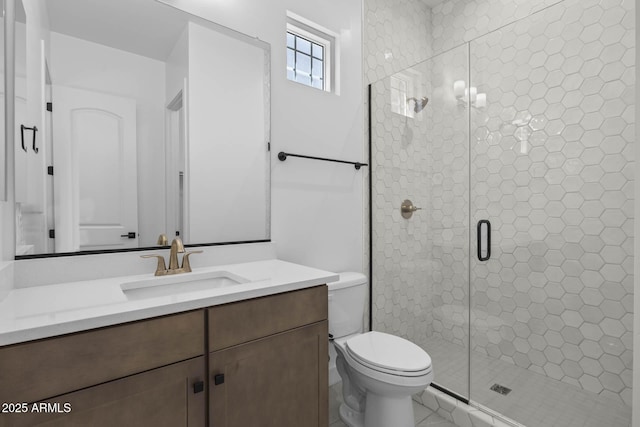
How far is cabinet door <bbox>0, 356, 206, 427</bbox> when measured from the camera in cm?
75

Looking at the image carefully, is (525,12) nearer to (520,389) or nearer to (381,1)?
(381,1)

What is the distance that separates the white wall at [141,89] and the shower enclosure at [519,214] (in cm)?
141

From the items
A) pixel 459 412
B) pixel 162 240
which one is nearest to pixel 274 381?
pixel 162 240

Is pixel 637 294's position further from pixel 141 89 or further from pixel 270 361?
pixel 141 89

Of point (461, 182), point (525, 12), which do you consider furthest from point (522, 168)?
point (525, 12)

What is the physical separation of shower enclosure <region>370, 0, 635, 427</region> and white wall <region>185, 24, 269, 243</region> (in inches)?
36.6

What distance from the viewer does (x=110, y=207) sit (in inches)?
51.8

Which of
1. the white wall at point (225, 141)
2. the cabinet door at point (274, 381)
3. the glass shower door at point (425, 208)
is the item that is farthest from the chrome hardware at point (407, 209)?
the cabinet door at point (274, 381)

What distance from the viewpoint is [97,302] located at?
0.95m

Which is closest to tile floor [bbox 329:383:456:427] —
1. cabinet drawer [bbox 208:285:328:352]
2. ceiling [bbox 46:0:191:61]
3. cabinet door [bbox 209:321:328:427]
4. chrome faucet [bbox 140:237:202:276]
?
cabinet door [bbox 209:321:328:427]

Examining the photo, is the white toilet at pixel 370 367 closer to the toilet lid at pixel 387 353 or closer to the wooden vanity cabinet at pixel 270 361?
the toilet lid at pixel 387 353

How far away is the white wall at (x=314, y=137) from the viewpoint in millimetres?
1811

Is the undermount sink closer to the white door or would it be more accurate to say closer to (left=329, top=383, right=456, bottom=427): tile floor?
the white door

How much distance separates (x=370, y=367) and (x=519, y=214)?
4.33 ft
